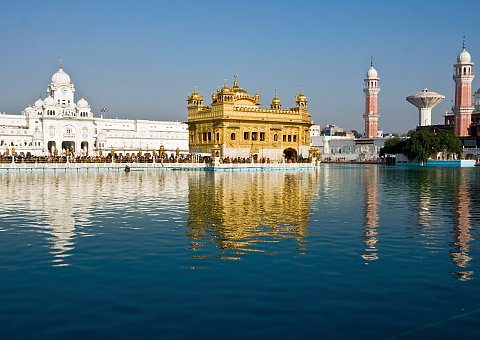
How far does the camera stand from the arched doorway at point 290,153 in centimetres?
6986

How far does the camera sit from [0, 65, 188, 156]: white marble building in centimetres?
8738

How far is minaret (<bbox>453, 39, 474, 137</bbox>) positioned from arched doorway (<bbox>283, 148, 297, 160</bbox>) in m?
46.6

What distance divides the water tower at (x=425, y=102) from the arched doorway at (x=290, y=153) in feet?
212

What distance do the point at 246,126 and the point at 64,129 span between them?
1523 inches

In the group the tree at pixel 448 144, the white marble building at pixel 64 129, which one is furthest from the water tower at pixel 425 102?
the white marble building at pixel 64 129

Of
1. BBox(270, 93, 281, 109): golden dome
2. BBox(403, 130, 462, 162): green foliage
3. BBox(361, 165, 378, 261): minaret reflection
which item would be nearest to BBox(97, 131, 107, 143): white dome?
BBox(270, 93, 281, 109): golden dome

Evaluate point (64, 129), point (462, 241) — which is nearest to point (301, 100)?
point (64, 129)

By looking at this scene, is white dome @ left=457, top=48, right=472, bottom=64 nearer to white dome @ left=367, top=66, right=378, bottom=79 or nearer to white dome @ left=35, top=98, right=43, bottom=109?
white dome @ left=367, top=66, right=378, bottom=79

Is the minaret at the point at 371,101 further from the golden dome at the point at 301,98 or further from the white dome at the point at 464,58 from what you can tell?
the golden dome at the point at 301,98

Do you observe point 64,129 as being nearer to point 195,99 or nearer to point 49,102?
point 49,102

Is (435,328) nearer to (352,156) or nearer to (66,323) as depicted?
(66,323)

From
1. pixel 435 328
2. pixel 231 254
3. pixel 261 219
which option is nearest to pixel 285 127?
pixel 261 219

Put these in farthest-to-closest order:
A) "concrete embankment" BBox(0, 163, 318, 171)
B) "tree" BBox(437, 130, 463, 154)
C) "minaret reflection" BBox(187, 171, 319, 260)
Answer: "tree" BBox(437, 130, 463, 154), "concrete embankment" BBox(0, 163, 318, 171), "minaret reflection" BBox(187, 171, 319, 260)

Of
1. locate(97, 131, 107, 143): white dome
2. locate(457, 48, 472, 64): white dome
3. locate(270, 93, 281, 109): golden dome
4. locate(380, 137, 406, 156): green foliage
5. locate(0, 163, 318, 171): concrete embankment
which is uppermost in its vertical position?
locate(457, 48, 472, 64): white dome
